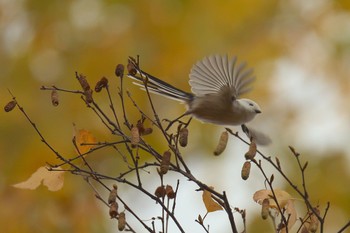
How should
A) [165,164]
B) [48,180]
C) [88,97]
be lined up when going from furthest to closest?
[48,180] < [88,97] < [165,164]

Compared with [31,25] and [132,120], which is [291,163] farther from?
[31,25]

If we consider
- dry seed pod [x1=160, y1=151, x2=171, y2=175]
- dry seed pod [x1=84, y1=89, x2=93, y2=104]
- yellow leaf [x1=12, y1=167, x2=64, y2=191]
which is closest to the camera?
dry seed pod [x1=160, y1=151, x2=171, y2=175]

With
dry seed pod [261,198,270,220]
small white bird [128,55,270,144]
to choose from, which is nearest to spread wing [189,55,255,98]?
small white bird [128,55,270,144]

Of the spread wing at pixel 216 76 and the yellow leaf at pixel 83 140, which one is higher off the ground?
the spread wing at pixel 216 76

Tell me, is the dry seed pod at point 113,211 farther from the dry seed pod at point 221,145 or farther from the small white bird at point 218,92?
the small white bird at point 218,92

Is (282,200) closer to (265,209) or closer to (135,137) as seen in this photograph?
(265,209)

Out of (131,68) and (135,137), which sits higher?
(131,68)

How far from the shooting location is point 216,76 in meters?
1.51

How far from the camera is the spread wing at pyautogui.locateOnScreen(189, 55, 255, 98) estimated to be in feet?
4.93

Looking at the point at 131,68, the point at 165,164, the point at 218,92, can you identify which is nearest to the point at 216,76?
the point at 218,92

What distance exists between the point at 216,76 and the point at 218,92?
0.04m

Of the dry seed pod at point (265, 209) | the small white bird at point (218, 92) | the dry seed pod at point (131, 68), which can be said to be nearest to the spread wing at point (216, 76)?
the small white bird at point (218, 92)

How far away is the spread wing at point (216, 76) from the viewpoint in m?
1.50

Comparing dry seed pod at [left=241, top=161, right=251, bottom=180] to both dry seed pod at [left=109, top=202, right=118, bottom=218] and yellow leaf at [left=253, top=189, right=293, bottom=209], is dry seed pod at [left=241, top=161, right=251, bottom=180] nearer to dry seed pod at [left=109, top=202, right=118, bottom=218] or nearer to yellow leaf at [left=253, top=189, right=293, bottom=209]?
yellow leaf at [left=253, top=189, right=293, bottom=209]
